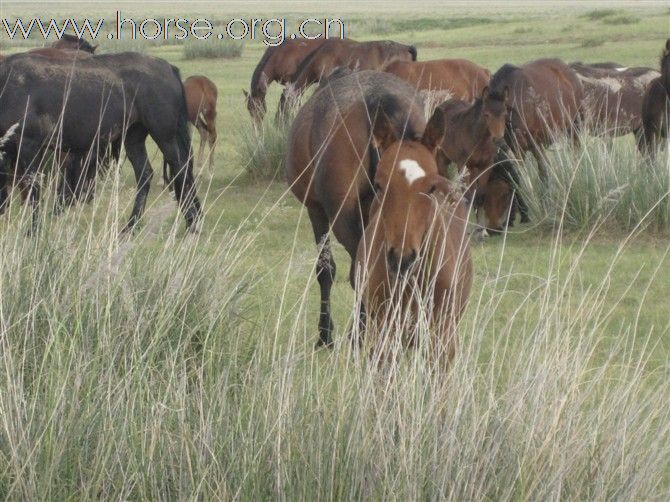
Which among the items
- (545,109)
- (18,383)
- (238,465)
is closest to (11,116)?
(545,109)

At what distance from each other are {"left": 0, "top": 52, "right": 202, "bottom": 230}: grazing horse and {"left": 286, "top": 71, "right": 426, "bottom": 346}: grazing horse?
284cm

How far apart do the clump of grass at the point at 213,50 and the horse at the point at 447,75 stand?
75.3 ft

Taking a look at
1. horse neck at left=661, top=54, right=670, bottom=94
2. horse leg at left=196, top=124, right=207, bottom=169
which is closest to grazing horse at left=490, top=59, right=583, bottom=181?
horse neck at left=661, top=54, right=670, bottom=94

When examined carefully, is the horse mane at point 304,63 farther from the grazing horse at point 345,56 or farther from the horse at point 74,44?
the horse at point 74,44

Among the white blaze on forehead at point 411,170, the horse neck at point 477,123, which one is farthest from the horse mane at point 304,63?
the white blaze on forehead at point 411,170

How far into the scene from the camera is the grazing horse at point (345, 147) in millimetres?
6316

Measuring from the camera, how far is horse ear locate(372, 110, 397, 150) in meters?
5.45

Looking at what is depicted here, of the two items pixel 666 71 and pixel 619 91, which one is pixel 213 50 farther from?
pixel 666 71

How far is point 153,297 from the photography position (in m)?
5.42

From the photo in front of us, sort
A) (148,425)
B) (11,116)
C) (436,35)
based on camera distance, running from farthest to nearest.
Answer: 1. (436,35)
2. (11,116)
3. (148,425)

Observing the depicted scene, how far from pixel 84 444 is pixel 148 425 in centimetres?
22

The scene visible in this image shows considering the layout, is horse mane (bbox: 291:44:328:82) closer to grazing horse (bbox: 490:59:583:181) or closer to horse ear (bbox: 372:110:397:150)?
grazing horse (bbox: 490:59:583:181)

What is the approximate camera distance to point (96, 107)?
10.6 m

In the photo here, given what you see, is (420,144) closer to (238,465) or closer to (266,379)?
(266,379)
